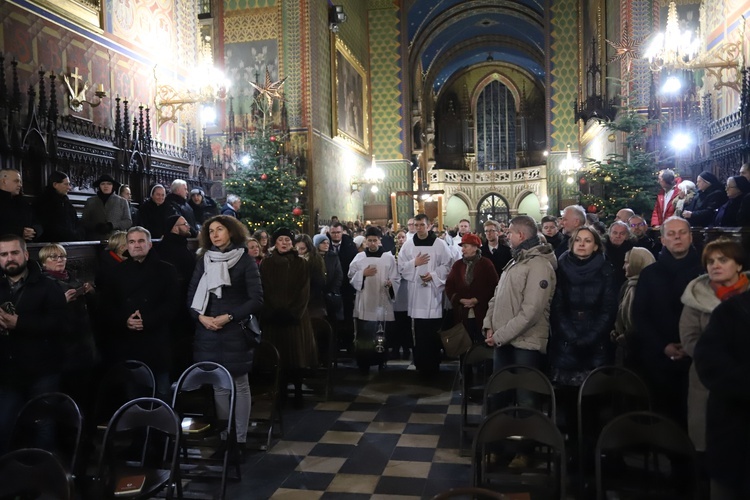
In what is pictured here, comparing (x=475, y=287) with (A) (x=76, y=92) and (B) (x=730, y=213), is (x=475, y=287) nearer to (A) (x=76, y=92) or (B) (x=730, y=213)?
(B) (x=730, y=213)

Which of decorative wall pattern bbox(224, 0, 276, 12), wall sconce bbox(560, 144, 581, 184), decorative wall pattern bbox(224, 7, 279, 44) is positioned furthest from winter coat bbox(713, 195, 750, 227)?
wall sconce bbox(560, 144, 581, 184)

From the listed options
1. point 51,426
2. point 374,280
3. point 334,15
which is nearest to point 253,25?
point 334,15

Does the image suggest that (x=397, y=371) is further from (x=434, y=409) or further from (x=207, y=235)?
(x=207, y=235)

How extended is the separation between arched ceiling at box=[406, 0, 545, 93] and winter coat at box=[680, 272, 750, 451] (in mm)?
23450

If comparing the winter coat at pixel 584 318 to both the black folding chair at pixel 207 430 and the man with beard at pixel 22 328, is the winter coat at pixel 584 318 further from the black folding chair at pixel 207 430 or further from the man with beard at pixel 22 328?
the man with beard at pixel 22 328

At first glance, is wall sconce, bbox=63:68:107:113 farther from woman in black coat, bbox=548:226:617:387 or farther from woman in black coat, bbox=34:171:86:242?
woman in black coat, bbox=548:226:617:387

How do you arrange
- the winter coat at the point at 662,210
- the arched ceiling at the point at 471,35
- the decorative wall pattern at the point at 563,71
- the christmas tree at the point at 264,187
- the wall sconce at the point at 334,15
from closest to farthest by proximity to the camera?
the winter coat at the point at 662,210, the christmas tree at the point at 264,187, the wall sconce at the point at 334,15, the decorative wall pattern at the point at 563,71, the arched ceiling at the point at 471,35

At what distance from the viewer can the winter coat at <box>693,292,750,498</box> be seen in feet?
9.56

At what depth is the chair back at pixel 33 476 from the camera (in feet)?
8.79

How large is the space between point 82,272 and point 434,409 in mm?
3686

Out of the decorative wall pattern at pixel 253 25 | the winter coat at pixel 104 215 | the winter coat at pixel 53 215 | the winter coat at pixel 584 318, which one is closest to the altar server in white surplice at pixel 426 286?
the winter coat at pixel 584 318

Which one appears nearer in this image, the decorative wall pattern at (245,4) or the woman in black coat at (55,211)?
the woman in black coat at (55,211)

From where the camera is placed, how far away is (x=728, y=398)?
2.93m

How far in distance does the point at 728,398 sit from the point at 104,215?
6.62 metres
